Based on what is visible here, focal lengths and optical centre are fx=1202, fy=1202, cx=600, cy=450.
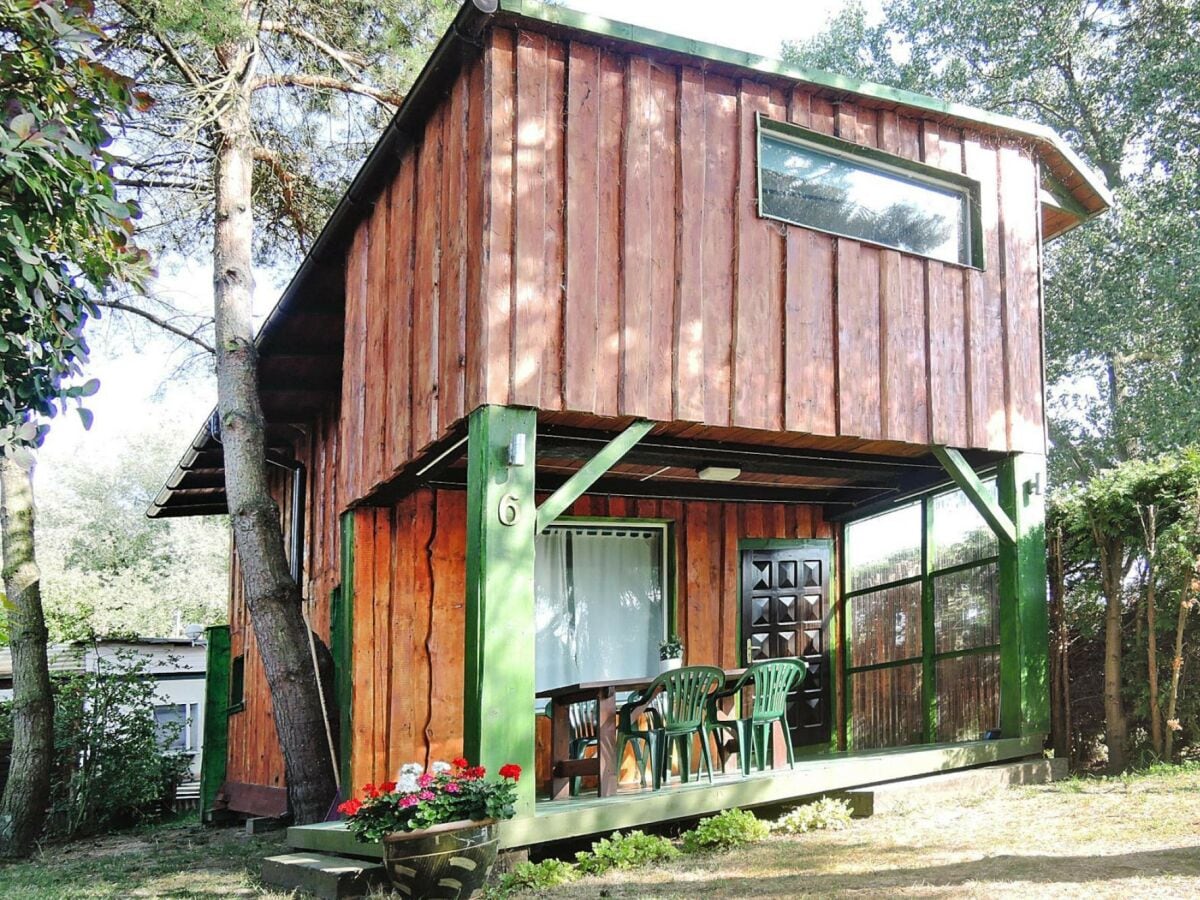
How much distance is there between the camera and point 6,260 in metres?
3.38

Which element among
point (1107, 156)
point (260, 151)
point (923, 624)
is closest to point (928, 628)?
point (923, 624)

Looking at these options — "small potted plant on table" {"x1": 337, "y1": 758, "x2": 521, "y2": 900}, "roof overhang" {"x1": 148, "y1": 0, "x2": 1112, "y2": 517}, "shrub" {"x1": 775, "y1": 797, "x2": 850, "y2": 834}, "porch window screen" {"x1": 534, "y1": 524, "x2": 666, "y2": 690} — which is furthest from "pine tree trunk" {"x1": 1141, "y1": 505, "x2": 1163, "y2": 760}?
"small potted plant on table" {"x1": 337, "y1": 758, "x2": 521, "y2": 900}

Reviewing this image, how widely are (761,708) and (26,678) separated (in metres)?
7.56

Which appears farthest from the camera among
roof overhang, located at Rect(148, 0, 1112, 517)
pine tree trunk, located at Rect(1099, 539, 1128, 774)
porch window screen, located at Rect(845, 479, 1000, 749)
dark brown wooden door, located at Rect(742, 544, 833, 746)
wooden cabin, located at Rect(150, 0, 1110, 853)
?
dark brown wooden door, located at Rect(742, 544, 833, 746)

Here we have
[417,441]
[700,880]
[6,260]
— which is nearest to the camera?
[6,260]

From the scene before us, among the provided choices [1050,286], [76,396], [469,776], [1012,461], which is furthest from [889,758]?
[1050,286]

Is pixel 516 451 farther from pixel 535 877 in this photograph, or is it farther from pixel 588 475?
pixel 535 877

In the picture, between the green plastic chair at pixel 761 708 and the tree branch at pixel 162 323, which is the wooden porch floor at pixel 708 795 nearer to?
the green plastic chair at pixel 761 708

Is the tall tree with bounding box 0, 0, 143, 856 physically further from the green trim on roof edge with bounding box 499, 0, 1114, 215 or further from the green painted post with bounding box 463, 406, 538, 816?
the green trim on roof edge with bounding box 499, 0, 1114, 215

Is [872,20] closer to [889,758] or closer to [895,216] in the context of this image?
[895,216]

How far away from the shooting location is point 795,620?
33.6 feet

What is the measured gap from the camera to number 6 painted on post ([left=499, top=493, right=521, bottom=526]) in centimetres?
635

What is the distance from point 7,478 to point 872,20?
15.2 metres

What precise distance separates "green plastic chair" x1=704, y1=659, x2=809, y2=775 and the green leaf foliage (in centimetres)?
459
